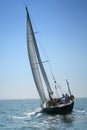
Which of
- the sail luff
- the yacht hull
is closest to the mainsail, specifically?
the sail luff

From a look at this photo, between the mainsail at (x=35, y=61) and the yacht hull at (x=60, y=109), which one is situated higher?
the mainsail at (x=35, y=61)

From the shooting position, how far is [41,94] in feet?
129

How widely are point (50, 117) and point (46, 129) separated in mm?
8659

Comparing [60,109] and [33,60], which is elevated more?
[33,60]

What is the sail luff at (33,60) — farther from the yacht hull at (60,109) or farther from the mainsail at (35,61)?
the yacht hull at (60,109)

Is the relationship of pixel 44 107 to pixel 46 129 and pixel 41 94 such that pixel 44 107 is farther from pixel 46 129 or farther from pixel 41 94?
pixel 46 129

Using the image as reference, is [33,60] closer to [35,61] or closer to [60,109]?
[35,61]

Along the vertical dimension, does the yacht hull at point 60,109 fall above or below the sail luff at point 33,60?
below

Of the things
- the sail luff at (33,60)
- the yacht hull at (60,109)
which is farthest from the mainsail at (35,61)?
the yacht hull at (60,109)

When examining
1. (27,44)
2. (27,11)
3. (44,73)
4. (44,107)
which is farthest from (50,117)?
(27,11)

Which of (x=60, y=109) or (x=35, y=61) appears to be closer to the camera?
(x=60, y=109)

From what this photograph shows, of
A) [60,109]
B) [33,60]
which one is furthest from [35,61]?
[60,109]

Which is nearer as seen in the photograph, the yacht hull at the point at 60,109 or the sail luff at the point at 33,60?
the yacht hull at the point at 60,109

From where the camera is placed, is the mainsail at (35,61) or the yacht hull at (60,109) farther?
the mainsail at (35,61)
